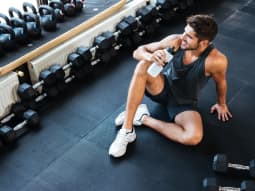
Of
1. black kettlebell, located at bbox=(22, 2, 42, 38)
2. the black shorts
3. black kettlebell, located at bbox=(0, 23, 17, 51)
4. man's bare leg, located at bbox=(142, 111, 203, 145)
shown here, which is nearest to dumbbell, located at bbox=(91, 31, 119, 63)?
black kettlebell, located at bbox=(22, 2, 42, 38)

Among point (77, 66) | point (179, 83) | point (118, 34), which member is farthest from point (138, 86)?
point (118, 34)

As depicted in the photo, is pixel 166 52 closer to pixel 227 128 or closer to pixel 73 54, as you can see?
pixel 227 128

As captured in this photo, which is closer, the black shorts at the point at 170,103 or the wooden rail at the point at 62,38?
the black shorts at the point at 170,103

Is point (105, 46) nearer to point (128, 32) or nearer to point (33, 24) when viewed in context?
point (128, 32)

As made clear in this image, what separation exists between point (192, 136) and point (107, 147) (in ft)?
1.56

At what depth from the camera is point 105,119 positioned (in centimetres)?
250

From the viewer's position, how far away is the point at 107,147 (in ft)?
7.57

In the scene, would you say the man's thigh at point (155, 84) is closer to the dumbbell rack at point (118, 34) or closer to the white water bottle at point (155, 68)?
the white water bottle at point (155, 68)

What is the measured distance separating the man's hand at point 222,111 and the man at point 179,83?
1.0 inches

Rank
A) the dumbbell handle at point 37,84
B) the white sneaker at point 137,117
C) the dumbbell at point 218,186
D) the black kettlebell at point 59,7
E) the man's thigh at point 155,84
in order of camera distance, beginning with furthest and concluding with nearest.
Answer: the black kettlebell at point 59,7
the dumbbell handle at point 37,84
the white sneaker at point 137,117
the man's thigh at point 155,84
the dumbbell at point 218,186

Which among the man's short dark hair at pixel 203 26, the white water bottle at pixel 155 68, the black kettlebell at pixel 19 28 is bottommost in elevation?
the black kettlebell at pixel 19 28

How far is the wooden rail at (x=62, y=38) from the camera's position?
242cm

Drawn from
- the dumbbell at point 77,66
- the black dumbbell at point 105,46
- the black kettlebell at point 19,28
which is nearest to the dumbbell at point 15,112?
the dumbbell at point 77,66

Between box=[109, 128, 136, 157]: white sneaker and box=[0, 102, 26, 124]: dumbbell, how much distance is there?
2.03ft
